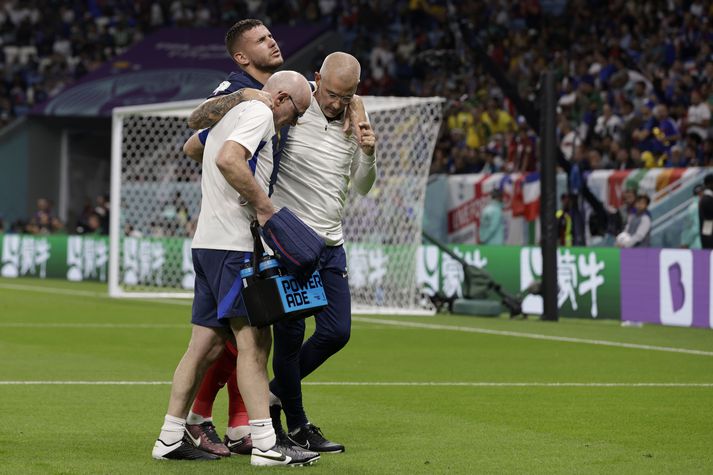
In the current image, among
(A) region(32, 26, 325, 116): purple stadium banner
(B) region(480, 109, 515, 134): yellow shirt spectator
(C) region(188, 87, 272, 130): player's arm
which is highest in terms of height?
(A) region(32, 26, 325, 116): purple stadium banner

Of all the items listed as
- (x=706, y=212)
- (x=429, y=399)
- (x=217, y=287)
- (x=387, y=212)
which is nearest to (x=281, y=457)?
(x=217, y=287)

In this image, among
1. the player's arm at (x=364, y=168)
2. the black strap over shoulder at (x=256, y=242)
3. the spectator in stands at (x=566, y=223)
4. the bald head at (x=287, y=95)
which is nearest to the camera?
the black strap over shoulder at (x=256, y=242)

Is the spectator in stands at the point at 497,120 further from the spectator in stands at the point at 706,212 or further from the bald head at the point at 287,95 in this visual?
the bald head at the point at 287,95

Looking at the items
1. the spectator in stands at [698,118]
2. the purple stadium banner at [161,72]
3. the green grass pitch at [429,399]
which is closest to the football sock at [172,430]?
the green grass pitch at [429,399]

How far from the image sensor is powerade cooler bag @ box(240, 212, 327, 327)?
22.2 feet

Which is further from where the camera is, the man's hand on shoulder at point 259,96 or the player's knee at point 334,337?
the player's knee at point 334,337

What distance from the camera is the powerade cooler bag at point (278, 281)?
677 cm

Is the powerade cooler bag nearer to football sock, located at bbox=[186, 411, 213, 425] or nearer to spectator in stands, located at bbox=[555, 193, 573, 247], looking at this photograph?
football sock, located at bbox=[186, 411, 213, 425]

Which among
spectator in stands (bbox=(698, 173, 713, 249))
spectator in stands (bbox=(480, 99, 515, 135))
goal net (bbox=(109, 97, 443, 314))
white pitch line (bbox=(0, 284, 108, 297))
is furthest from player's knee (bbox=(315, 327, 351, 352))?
spectator in stands (bbox=(480, 99, 515, 135))

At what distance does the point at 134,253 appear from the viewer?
26.7 m

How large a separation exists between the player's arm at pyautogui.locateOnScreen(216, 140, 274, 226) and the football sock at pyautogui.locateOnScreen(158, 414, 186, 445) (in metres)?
1.22

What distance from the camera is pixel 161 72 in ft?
127

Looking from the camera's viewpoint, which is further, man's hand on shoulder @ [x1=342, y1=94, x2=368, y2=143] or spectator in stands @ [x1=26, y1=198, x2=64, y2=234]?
spectator in stands @ [x1=26, y1=198, x2=64, y2=234]

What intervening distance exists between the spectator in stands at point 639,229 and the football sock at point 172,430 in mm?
13499
